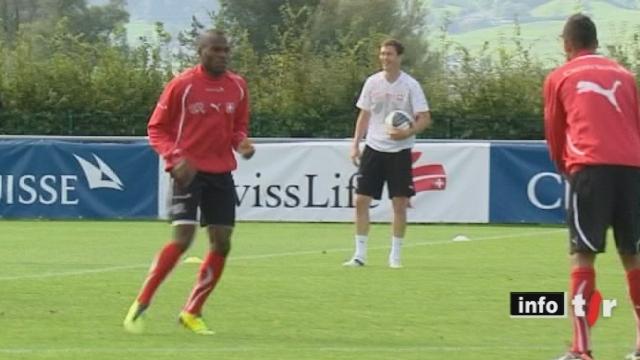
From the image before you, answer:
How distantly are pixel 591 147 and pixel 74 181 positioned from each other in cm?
1684

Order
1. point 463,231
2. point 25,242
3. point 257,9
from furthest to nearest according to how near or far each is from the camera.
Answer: point 257,9
point 463,231
point 25,242

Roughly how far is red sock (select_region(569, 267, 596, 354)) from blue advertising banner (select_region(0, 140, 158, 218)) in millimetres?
16411

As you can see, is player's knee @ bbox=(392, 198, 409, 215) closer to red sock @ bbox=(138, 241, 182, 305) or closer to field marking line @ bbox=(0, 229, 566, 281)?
field marking line @ bbox=(0, 229, 566, 281)

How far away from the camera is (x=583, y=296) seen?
1020 centimetres

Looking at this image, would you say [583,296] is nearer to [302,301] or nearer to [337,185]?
[302,301]

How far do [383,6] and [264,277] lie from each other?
5381 cm

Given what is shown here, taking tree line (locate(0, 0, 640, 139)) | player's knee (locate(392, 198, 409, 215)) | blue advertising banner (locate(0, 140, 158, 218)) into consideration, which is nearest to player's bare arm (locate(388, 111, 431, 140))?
player's knee (locate(392, 198, 409, 215))

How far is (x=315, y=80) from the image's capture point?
37438mm

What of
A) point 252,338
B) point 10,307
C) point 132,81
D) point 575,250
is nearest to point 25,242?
point 10,307

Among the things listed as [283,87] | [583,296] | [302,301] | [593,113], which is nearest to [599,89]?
[593,113]

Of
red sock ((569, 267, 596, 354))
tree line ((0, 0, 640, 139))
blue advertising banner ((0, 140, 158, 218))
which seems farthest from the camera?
tree line ((0, 0, 640, 139))

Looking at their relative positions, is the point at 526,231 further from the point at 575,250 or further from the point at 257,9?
the point at 257,9

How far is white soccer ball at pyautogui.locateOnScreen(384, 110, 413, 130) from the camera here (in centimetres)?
1719

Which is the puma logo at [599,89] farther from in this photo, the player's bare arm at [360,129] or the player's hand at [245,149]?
the player's bare arm at [360,129]
